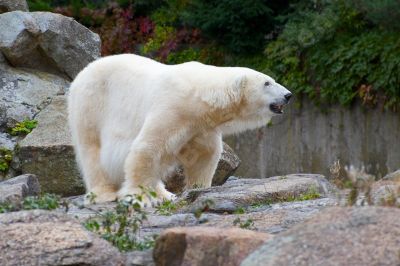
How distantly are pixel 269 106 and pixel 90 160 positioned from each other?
1.68 m

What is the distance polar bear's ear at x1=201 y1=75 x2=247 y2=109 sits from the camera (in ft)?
25.8

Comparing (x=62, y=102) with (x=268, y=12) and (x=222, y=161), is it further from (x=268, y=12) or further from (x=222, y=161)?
(x=268, y=12)

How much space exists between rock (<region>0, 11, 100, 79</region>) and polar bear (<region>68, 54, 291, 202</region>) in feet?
9.45

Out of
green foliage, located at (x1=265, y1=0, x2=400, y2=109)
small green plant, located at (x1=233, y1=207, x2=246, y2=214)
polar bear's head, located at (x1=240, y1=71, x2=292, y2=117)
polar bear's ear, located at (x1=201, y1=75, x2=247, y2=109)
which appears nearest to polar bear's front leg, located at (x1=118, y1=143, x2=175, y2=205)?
polar bear's ear, located at (x1=201, y1=75, x2=247, y2=109)

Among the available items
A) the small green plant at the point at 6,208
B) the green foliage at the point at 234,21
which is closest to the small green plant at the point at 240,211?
the small green plant at the point at 6,208

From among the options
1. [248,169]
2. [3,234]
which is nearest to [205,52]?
[248,169]

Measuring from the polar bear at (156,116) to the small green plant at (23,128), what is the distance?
1.94 metres

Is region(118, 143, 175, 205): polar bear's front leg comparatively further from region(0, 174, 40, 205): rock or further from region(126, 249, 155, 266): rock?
region(126, 249, 155, 266): rock

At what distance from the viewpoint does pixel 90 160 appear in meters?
8.62

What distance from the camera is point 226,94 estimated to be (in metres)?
7.95

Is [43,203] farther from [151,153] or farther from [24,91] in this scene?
[24,91]

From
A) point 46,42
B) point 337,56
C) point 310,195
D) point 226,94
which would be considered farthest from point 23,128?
point 337,56

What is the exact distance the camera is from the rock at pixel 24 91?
10.9m

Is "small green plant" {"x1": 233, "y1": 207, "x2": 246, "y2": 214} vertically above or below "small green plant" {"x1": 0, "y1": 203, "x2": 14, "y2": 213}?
below
